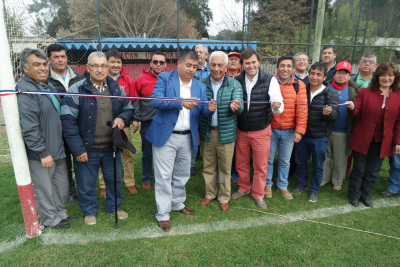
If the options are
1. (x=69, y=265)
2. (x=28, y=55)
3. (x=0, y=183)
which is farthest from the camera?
(x=0, y=183)

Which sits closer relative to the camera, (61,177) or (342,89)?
(61,177)

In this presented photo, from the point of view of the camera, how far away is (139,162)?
5.57m

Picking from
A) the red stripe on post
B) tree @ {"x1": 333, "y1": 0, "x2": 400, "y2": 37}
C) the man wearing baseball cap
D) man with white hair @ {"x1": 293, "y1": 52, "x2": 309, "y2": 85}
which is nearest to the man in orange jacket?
man with white hair @ {"x1": 293, "y1": 52, "x2": 309, "y2": 85}

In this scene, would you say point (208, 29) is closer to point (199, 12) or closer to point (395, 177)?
point (199, 12)

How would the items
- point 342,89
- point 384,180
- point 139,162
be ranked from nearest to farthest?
point 342,89
point 384,180
point 139,162

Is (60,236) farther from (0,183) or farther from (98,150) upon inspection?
(0,183)

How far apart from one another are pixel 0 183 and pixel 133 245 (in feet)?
9.99

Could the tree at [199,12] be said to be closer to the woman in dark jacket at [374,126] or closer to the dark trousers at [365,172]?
the woman in dark jacket at [374,126]

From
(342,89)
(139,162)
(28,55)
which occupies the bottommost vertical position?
(139,162)

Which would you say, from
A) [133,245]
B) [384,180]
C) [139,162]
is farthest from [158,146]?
[384,180]

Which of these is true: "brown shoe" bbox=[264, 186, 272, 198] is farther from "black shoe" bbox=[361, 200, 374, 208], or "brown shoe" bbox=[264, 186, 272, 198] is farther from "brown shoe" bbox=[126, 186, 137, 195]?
"brown shoe" bbox=[126, 186, 137, 195]

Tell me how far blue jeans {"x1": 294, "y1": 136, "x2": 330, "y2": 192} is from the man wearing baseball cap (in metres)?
0.43

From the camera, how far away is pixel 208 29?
30.5 feet

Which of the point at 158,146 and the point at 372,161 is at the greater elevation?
the point at 158,146
